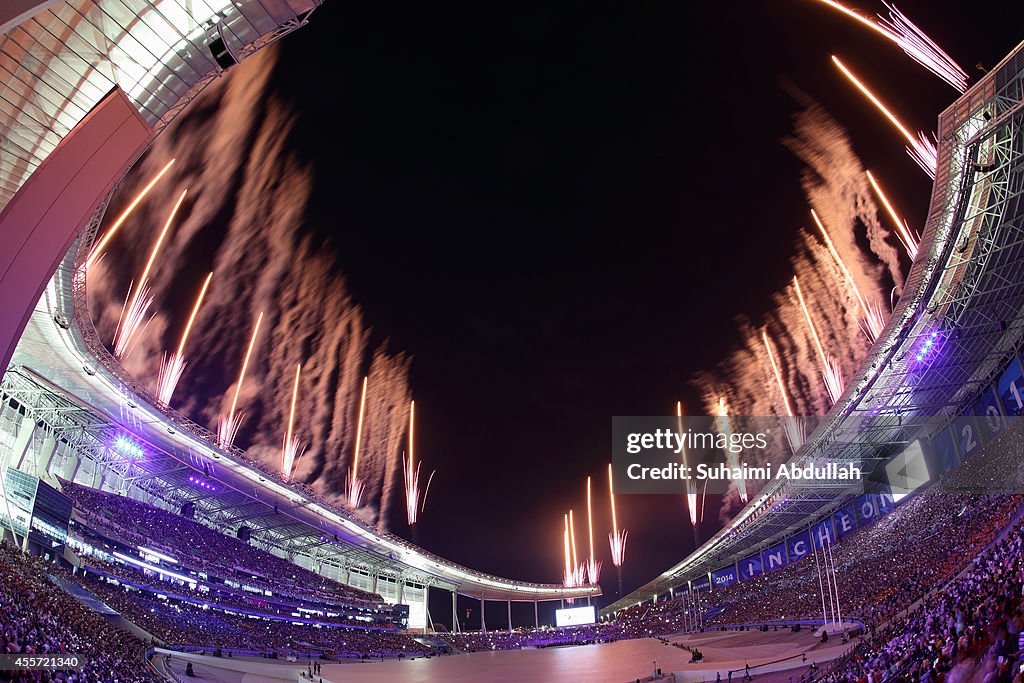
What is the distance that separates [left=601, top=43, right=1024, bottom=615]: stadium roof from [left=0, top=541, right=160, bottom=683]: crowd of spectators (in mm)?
32346

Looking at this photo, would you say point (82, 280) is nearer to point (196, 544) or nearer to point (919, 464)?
point (196, 544)

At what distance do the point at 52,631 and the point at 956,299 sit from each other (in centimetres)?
3748

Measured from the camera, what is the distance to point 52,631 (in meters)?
18.5

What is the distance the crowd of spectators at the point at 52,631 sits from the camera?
49.0 feet

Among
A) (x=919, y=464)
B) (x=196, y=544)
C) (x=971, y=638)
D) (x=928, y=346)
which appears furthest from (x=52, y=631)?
(x=919, y=464)

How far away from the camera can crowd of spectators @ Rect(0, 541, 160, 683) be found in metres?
14.9

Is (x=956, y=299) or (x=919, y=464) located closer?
(x=956, y=299)

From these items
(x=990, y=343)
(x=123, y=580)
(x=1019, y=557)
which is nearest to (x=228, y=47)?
(x=1019, y=557)

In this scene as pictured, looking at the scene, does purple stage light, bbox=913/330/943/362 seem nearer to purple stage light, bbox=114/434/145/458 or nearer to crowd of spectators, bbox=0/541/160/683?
crowd of spectators, bbox=0/541/160/683

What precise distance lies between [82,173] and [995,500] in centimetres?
3864

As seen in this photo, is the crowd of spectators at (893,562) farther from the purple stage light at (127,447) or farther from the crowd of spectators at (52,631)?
the purple stage light at (127,447)

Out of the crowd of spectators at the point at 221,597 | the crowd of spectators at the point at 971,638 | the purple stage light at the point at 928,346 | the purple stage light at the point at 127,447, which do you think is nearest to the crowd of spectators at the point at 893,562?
the purple stage light at the point at 928,346

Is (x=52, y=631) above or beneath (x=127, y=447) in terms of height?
beneath

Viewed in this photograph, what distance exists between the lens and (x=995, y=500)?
2992cm
